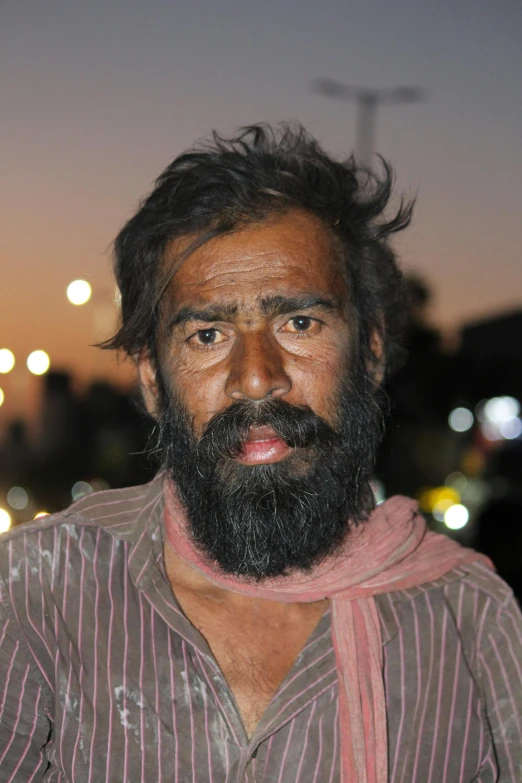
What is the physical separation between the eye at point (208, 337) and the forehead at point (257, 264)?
0.10 m

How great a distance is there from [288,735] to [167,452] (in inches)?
37.7

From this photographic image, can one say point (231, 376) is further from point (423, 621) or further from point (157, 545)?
point (423, 621)

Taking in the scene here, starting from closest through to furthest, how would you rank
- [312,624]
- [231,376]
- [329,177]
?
1. [231,376]
2. [312,624]
3. [329,177]

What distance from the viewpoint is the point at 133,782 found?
2.48m

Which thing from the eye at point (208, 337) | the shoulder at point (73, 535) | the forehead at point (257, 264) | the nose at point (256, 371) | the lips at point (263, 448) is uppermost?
the forehead at point (257, 264)

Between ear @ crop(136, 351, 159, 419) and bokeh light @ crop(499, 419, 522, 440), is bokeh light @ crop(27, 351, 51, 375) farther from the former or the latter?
bokeh light @ crop(499, 419, 522, 440)

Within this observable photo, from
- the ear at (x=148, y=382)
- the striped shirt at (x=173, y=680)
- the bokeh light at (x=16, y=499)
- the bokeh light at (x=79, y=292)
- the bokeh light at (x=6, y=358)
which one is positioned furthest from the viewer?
the bokeh light at (x=16, y=499)

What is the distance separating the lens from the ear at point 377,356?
10.6ft

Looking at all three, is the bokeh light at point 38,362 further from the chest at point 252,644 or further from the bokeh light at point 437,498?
the bokeh light at point 437,498

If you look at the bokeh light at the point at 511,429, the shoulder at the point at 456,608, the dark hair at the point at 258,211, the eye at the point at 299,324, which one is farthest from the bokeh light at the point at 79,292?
the bokeh light at the point at 511,429

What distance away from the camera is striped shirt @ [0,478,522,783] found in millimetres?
2492

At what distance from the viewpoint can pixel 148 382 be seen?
320 cm

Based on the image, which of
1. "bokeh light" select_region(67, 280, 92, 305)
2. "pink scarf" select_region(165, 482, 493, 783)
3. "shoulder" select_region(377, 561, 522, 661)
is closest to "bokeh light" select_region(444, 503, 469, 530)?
"bokeh light" select_region(67, 280, 92, 305)

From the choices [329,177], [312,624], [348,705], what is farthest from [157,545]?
[329,177]
